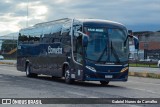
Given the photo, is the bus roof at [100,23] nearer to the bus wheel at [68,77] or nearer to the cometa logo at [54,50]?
the bus wheel at [68,77]

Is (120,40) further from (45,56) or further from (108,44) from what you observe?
(45,56)

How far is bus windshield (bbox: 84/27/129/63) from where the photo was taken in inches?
878

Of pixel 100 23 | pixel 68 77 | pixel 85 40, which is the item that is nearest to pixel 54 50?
pixel 68 77

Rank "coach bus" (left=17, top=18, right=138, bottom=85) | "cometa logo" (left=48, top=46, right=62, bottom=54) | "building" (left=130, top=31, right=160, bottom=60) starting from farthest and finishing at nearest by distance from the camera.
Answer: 1. "building" (left=130, top=31, right=160, bottom=60)
2. "cometa logo" (left=48, top=46, right=62, bottom=54)
3. "coach bus" (left=17, top=18, right=138, bottom=85)

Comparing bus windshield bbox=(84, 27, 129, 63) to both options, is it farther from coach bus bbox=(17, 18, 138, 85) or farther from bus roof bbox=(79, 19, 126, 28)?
bus roof bbox=(79, 19, 126, 28)

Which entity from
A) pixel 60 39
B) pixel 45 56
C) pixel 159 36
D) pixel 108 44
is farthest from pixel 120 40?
pixel 159 36

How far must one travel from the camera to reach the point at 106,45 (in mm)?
22453

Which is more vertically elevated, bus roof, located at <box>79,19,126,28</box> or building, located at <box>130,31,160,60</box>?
bus roof, located at <box>79,19,126,28</box>

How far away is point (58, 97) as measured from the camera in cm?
1583

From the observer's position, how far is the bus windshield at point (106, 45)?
22.3m

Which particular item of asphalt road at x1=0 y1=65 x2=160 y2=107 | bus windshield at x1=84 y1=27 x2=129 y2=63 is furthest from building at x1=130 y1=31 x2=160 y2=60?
asphalt road at x1=0 y1=65 x2=160 y2=107

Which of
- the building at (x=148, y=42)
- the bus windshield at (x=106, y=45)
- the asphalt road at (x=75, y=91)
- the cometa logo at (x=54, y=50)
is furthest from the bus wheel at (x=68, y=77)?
the building at (x=148, y=42)

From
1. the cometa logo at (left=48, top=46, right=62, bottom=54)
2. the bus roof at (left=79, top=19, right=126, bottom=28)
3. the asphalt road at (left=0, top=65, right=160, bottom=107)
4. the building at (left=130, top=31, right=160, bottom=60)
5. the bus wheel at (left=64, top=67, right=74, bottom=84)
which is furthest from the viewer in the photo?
the building at (left=130, top=31, right=160, bottom=60)

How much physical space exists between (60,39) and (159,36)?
100 metres
